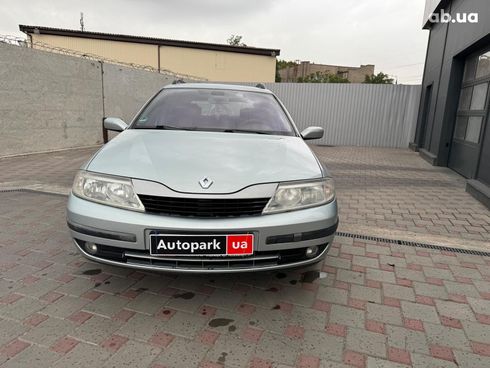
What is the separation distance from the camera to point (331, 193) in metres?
2.45

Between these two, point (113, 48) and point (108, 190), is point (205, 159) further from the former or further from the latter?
point (113, 48)

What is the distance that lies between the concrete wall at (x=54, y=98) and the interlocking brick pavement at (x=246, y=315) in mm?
6024

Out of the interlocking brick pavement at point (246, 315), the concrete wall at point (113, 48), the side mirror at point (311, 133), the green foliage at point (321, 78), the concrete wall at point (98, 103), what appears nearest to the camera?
the interlocking brick pavement at point (246, 315)

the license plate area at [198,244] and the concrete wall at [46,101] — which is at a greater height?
the concrete wall at [46,101]

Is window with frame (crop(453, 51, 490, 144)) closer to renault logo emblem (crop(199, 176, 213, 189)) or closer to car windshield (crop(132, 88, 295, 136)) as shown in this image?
car windshield (crop(132, 88, 295, 136))

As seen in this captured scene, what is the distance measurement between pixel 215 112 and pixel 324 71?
5527 centimetres

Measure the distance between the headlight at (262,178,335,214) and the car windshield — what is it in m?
0.92

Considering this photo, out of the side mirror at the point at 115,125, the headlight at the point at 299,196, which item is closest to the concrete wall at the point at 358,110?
the side mirror at the point at 115,125

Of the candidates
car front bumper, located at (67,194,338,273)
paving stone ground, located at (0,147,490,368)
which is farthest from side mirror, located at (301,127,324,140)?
car front bumper, located at (67,194,338,273)

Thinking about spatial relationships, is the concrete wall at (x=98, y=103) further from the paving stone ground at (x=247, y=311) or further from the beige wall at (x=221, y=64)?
the beige wall at (x=221, y=64)

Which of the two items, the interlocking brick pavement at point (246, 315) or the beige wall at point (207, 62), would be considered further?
the beige wall at point (207, 62)

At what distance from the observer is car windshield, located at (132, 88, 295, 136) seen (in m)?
3.14

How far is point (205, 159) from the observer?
7.76ft

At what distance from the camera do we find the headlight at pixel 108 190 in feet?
7.10
